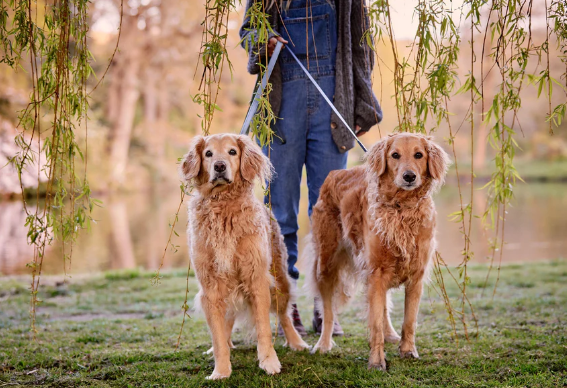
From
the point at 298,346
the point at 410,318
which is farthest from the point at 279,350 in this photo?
the point at 410,318

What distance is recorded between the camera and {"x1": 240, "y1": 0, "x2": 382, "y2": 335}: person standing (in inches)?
165

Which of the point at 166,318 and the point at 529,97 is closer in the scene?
the point at 166,318

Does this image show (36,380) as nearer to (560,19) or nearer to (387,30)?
(387,30)

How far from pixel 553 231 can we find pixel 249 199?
1034 centimetres

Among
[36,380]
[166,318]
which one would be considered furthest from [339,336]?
[36,380]

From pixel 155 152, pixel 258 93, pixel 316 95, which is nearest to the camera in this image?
pixel 258 93

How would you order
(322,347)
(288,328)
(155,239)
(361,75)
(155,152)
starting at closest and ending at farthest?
(322,347) < (288,328) < (361,75) < (155,239) < (155,152)

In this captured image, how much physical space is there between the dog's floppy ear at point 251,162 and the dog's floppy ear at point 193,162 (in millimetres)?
243

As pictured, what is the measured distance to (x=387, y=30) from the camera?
10.6 feet

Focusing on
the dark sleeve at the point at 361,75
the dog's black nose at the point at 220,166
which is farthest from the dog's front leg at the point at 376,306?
the dark sleeve at the point at 361,75

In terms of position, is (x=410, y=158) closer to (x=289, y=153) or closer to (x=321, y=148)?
(x=321, y=148)

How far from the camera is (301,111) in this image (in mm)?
4191

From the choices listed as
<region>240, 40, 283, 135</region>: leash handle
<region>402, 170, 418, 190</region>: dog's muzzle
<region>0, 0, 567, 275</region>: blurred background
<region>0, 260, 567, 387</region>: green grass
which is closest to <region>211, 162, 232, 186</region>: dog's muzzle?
<region>240, 40, 283, 135</region>: leash handle

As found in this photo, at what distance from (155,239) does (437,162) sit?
9.78 metres
